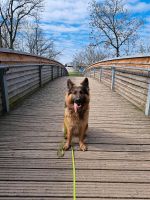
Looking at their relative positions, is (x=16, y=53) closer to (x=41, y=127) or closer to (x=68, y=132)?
(x=41, y=127)

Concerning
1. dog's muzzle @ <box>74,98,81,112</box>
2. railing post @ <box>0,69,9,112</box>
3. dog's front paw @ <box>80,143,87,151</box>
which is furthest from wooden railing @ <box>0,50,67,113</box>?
dog's front paw @ <box>80,143,87,151</box>

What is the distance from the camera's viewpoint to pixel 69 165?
131 inches

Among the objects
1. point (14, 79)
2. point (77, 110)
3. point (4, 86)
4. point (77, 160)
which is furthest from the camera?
point (14, 79)

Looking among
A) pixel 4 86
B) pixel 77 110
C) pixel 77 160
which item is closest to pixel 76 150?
pixel 77 160

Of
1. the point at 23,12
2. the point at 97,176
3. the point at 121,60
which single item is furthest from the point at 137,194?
the point at 23,12

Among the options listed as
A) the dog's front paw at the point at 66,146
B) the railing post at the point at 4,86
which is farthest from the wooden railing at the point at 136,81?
the railing post at the point at 4,86

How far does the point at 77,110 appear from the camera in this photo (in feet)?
13.0

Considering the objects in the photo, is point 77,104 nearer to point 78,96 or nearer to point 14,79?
point 78,96

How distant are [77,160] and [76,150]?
360 mm

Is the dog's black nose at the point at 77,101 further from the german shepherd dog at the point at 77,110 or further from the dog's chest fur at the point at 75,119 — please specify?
the dog's chest fur at the point at 75,119

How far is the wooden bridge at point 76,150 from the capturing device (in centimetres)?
276

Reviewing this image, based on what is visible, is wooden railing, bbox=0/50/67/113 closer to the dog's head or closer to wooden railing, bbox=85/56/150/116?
the dog's head

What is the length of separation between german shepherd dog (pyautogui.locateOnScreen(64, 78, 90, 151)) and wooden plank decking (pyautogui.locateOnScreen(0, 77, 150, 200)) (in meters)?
0.22

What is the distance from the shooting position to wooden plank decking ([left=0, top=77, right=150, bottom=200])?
107 inches
